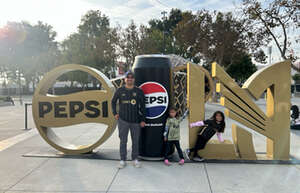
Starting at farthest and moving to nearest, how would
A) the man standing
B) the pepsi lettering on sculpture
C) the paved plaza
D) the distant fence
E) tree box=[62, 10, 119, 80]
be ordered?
the distant fence < tree box=[62, 10, 119, 80] < the pepsi lettering on sculpture < the man standing < the paved plaza

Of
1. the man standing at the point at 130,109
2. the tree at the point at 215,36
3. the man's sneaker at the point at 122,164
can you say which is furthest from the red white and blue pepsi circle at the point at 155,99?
the tree at the point at 215,36

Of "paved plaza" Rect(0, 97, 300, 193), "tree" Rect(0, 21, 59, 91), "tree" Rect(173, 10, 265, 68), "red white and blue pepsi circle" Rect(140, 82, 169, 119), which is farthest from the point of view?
"tree" Rect(0, 21, 59, 91)

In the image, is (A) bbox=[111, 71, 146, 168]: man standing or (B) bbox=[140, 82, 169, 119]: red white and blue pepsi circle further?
(B) bbox=[140, 82, 169, 119]: red white and blue pepsi circle

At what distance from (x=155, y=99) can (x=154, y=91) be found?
6.4 inches

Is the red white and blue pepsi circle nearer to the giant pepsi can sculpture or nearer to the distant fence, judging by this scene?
the giant pepsi can sculpture

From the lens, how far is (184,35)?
22625 mm

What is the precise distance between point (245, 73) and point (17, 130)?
36407mm

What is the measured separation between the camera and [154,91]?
478 cm

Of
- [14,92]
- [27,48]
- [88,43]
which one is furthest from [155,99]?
[14,92]

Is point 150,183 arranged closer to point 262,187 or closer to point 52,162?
point 262,187

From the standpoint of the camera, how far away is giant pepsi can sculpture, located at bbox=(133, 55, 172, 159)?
479 cm

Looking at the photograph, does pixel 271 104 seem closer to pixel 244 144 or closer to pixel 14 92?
pixel 244 144

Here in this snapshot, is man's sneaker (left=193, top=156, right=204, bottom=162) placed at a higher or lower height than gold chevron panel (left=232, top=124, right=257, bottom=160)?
lower

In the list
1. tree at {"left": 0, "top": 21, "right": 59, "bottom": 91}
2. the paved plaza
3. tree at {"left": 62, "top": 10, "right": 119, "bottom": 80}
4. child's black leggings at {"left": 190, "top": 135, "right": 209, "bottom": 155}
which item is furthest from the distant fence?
child's black leggings at {"left": 190, "top": 135, "right": 209, "bottom": 155}
